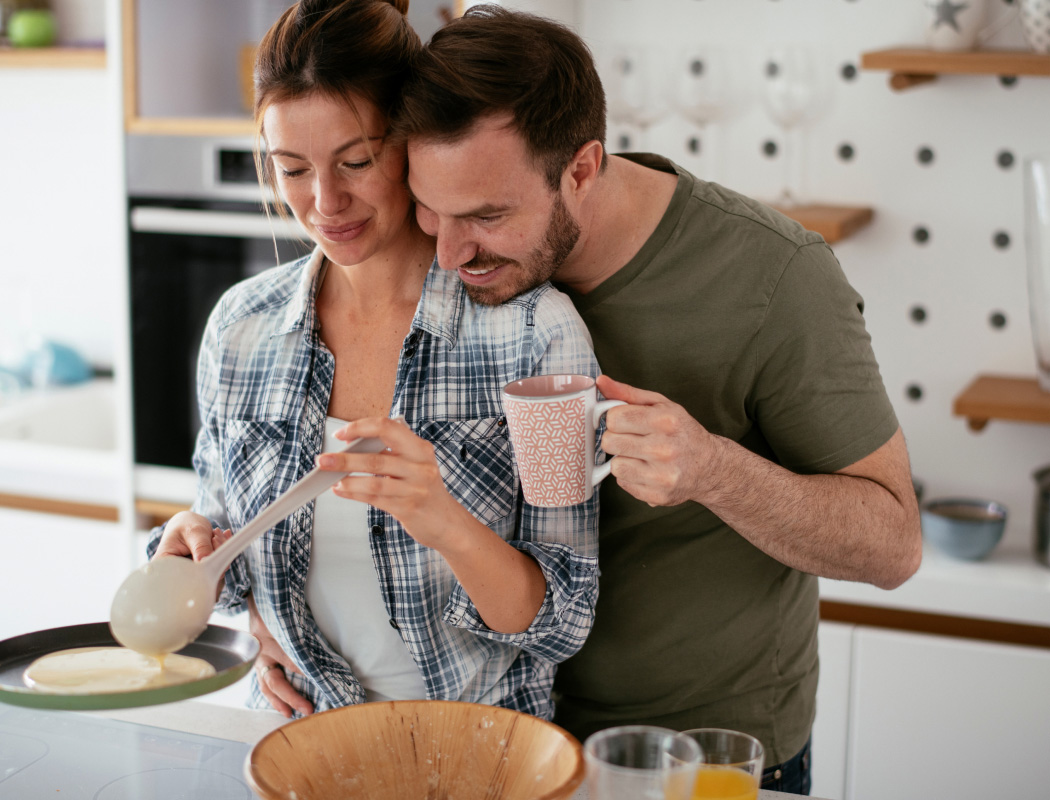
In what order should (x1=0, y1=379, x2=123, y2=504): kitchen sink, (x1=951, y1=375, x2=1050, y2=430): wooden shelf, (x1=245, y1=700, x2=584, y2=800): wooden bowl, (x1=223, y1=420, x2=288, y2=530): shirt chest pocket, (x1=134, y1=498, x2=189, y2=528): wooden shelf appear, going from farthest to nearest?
(x1=0, y1=379, x2=123, y2=504): kitchen sink → (x1=134, y1=498, x2=189, y2=528): wooden shelf → (x1=951, y1=375, x2=1050, y2=430): wooden shelf → (x1=223, y1=420, x2=288, y2=530): shirt chest pocket → (x1=245, y1=700, x2=584, y2=800): wooden bowl

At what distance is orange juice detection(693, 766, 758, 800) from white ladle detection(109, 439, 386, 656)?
1.27 feet

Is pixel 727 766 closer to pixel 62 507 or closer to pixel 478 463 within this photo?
pixel 478 463

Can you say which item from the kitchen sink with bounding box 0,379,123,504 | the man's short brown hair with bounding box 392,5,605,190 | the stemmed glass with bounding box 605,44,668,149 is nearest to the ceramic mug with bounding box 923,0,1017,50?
the stemmed glass with bounding box 605,44,668,149

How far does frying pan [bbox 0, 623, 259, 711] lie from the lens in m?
0.86

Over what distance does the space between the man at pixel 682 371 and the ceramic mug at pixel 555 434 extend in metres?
0.03

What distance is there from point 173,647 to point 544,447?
0.38 m

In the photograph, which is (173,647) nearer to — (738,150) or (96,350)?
(738,150)

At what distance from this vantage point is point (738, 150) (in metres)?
2.32

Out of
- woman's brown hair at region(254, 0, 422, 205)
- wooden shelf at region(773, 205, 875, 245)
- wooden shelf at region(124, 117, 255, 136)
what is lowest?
wooden shelf at region(773, 205, 875, 245)

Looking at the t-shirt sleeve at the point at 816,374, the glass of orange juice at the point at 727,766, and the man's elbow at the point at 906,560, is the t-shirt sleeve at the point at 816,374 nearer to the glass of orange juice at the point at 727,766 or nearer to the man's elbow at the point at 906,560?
the man's elbow at the point at 906,560

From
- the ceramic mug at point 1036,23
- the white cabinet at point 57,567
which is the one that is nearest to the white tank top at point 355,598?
the ceramic mug at point 1036,23

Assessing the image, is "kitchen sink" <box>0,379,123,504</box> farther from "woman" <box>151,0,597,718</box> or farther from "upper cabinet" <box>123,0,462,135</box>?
"woman" <box>151,0,597,718</box>

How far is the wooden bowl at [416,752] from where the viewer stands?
886 millimetres

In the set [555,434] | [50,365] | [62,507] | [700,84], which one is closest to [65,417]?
[50,365]
